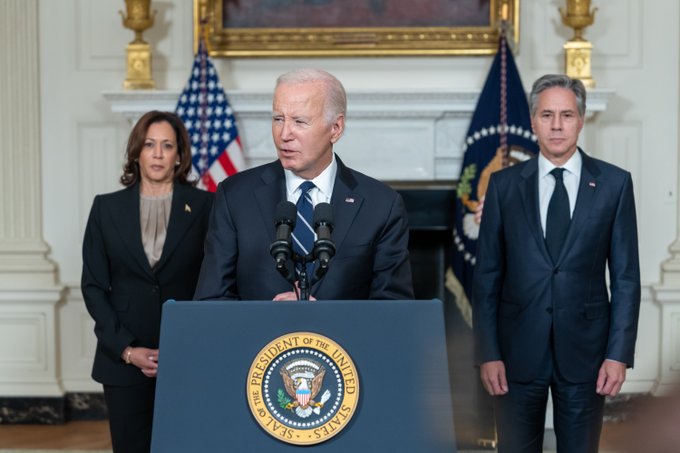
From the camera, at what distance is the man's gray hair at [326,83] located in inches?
102

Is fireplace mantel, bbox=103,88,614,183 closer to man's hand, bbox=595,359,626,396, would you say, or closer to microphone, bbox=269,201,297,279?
man's hand, bbox=595,359,626,396

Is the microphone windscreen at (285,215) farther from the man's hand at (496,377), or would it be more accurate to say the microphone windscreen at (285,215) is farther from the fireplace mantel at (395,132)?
the fireplace mantel at (395,132)

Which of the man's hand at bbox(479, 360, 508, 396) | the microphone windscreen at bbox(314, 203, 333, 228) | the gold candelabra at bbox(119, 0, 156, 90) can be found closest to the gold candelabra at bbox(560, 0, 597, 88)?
the gold candelabra at bbox(119, 0, 156, 90)

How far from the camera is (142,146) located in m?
3.84

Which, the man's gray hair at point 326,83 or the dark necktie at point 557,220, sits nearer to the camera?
the man's gray hair at point 326,83

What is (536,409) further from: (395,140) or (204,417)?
(395,140)

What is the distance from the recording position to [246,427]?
1968mm

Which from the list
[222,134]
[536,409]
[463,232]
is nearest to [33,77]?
[222,134]

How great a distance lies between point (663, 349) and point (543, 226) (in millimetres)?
3214

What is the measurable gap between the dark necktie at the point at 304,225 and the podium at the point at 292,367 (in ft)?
2.04

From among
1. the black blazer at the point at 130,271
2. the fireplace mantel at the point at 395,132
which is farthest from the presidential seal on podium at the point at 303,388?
the fireplace mantel at the point at 395,132

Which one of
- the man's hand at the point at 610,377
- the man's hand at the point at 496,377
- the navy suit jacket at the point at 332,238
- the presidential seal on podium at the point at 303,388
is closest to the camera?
the presidential seal on podium at the point at 303,388

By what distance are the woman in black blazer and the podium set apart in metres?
1.67

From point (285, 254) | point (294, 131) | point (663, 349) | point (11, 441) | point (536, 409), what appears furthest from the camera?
point (663, 349)
